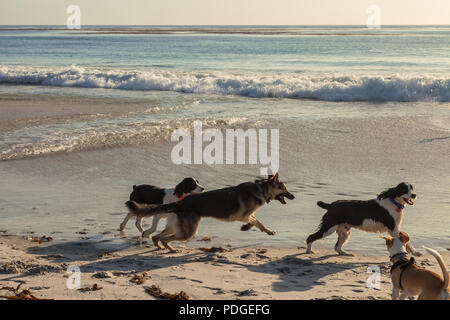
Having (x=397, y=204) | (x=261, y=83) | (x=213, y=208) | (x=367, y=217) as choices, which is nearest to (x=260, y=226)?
(x=213, y=208)

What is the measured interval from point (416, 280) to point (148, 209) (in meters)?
3.85

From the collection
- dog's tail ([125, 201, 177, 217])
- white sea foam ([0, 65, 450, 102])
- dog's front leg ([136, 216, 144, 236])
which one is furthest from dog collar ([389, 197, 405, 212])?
white sea foam ([0, 65, 450, 102])

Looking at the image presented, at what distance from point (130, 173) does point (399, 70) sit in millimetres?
27792

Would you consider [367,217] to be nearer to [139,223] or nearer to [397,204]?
[397,204]

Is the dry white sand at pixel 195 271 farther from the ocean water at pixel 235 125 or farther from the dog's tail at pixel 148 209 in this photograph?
the ocean water at pixel 235 125

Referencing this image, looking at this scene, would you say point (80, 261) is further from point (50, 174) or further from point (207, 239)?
point (50, 174)

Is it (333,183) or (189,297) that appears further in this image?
(333,183)

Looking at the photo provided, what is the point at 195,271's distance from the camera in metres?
7.29

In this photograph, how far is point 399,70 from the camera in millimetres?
36812

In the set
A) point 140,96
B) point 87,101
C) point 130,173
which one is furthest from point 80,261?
point 140,96

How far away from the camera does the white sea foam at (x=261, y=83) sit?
87.9ft

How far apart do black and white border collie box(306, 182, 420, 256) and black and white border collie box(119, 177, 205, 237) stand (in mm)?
1980

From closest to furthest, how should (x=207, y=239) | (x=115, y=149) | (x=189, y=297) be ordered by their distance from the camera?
(x=189, y=297), (x=207, y=239), (x=115, y=149)

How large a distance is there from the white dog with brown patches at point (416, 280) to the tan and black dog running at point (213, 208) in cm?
267
